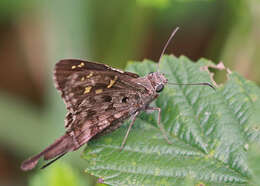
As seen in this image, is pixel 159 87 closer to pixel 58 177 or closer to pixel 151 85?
pixel 151 85

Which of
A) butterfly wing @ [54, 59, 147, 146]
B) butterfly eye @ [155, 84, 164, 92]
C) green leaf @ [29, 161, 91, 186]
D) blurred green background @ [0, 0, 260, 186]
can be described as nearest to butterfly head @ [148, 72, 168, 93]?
butterfly eye @ [155, 84, 164, 92]

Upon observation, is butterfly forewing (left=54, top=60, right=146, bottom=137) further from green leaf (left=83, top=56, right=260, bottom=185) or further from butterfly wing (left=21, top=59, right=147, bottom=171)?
green leaf (left=83, top=56, right=260, bottom=185)

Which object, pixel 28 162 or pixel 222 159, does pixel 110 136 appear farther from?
pixel 222 159

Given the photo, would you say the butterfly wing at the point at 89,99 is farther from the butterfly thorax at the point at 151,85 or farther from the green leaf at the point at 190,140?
the green leaf at the point at 190,140

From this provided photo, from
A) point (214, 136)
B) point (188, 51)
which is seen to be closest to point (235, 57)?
point (188, 51)

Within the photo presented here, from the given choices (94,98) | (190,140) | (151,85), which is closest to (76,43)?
(94,98)

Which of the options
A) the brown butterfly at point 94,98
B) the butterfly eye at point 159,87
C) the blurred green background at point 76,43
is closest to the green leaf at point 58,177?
the brown butterfly at point 94,98

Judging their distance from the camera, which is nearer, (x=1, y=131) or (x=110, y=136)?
(x=110, y=136)

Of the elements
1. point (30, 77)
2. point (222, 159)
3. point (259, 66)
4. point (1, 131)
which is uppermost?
point (259, 66)

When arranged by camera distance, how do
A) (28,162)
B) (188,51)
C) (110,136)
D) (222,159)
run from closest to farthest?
(222,159) → (28,162) → (110,136) → (188,51)
